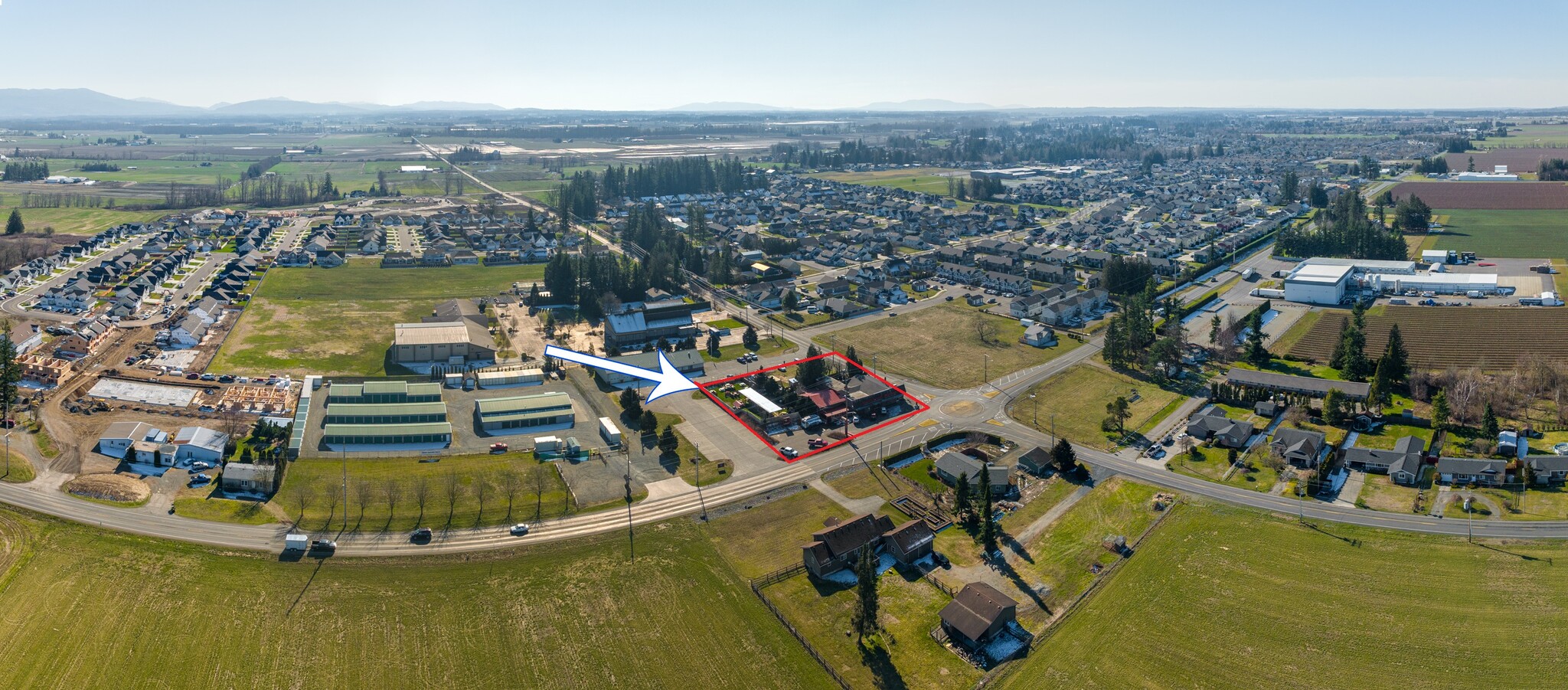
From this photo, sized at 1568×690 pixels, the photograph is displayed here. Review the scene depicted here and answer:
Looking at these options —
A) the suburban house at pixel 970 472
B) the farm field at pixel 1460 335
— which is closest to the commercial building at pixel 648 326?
the suburban house at pixel 970 472

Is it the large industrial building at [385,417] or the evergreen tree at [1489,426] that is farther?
the large industrial building at [385,417]

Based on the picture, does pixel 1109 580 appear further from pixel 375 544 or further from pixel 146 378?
pixel 146 378

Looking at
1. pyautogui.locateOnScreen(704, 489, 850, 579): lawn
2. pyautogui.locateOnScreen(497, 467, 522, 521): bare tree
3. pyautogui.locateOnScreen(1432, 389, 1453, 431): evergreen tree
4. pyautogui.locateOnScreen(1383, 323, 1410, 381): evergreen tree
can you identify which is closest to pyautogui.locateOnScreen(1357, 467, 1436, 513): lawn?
pyautogui.locateOnScreen(1432, 389, 1453, 431): evergreen tree

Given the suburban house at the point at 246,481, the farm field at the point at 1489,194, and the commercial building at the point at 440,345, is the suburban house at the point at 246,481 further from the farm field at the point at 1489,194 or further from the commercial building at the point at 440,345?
the farm field at the point at 1489,194

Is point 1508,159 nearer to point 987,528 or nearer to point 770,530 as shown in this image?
point 987,528

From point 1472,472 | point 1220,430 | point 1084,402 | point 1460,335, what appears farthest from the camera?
point 1460,335

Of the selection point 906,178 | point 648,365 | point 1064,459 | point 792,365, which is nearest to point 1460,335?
point 1064,459
